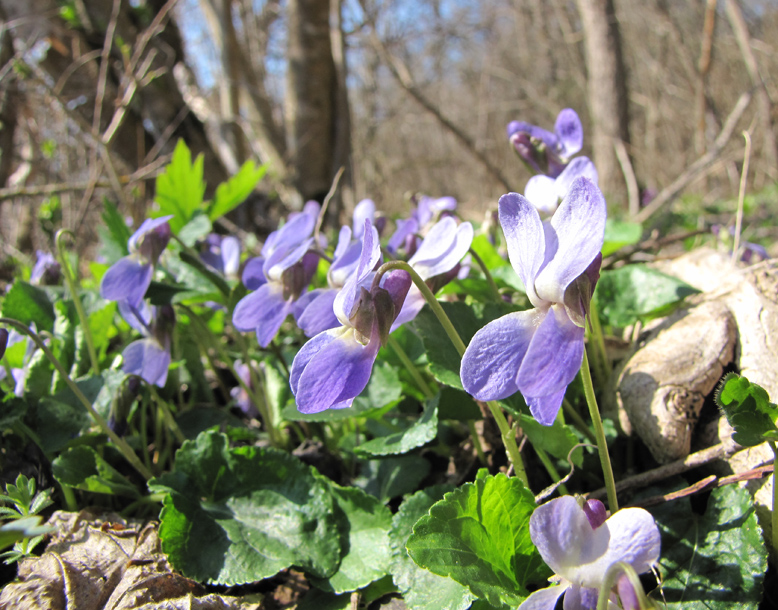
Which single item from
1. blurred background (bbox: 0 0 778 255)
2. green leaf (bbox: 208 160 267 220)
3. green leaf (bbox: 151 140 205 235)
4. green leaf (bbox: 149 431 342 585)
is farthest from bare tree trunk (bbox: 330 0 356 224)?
green leaf (bbox: 149 431 342 585)

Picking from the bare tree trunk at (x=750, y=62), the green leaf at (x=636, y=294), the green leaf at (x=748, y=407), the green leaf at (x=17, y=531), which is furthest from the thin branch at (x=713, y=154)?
the green leaf at (x=17, y=531)

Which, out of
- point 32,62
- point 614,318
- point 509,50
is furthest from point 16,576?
point 509,50

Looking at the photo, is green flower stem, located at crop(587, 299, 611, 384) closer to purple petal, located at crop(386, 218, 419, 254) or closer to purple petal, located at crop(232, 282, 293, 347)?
purple petal, located at crop(386, 218, 419, 254)

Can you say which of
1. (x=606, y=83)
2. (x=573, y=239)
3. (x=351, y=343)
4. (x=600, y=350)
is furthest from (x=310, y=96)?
(x=573, y=239)

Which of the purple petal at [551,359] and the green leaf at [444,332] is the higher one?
the purple petal at [551,359]

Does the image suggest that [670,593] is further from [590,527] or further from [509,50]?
[509,50]

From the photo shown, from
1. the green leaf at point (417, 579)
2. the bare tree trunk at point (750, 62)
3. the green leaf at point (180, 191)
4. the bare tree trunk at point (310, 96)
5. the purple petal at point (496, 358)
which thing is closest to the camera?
the purple petal at point (496, 358)

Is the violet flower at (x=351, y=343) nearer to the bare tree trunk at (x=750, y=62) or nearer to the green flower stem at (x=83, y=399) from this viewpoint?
the green flower stem at (x=83, y=399)

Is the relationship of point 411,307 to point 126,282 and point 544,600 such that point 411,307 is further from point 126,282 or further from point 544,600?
point 126,282
